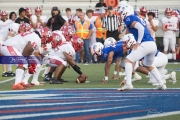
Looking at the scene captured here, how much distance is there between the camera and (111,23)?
712 inches

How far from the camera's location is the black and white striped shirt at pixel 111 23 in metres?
17.9

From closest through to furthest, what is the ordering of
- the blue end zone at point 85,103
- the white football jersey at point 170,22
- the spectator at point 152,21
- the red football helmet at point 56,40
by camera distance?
the blue end zone at point 85,103 → the red football helmet at point 56,40 → the spectator at point 152,21 → the white football jersey at point 170,22

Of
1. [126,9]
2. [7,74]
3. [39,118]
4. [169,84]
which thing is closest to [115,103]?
[39,118]

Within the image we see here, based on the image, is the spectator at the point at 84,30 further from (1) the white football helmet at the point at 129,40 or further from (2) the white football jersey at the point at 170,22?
(1) the white football helmet at the point at 129,40

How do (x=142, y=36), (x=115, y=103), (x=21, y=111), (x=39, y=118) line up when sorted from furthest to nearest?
(x=142, y=36) → (x=115, y=103) → (x=21, y=111) → (x=39, y=118)

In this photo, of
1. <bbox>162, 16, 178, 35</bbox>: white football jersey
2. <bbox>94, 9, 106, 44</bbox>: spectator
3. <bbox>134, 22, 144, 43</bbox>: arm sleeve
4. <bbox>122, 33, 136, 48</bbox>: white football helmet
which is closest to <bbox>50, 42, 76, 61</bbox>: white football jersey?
<bbox>122, 33, 136, 48</bbox>: white football helmet

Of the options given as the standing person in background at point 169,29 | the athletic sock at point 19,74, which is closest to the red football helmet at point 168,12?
the standing person in background at point 169,29

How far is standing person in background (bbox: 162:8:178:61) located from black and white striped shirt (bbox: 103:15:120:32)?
2.36 m

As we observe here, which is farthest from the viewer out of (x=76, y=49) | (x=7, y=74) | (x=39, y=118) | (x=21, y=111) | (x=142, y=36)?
(x=7, y=74)

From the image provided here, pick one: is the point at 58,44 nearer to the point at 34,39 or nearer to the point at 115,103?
the point at 34,39

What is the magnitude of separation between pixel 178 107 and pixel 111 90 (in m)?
2.62

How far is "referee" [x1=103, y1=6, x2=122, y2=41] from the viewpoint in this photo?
17.9 metres

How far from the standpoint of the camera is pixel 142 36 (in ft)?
33.8

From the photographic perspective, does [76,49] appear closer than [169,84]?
No
